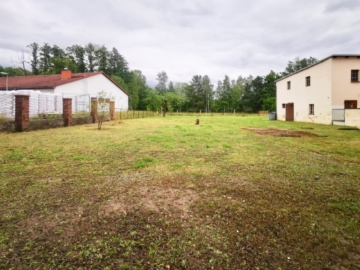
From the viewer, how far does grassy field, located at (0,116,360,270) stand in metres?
2.05

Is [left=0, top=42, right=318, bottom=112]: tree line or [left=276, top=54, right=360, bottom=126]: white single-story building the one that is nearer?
[left=276, top=54, right=360, bottom=126]: white single-story building

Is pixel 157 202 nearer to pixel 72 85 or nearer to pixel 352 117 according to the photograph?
pixel 352 117

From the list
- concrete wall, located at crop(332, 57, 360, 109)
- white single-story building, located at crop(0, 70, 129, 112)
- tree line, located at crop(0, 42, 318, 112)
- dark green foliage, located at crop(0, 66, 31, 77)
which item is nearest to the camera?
concrete wall, located at crop(332, 57, 360, 109)

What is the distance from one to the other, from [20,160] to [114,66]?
59.1 metres

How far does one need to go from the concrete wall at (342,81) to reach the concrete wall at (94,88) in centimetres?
2536

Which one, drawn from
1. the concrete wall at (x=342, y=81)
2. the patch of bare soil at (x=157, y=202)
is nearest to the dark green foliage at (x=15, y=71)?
the concrete wall at (x=342, y=81)

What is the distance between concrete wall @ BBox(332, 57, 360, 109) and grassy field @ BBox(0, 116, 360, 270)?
1606 centimetres

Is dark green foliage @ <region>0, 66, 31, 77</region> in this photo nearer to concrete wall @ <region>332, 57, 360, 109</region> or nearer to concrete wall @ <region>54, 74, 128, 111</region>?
concrete wall @ <region>54, 74, 128, 111</region>

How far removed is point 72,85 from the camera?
2748 centimetres

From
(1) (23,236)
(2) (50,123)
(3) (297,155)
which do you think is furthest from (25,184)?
(2) (50,123)

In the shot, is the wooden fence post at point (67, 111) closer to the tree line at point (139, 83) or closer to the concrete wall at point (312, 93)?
the concrete wall at point (312, 93)

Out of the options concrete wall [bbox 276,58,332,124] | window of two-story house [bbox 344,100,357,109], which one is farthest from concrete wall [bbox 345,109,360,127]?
window of two-story house [bbox 344,100,357,109]

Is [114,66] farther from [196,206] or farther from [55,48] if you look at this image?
[196,206]

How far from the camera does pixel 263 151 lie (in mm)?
6801
